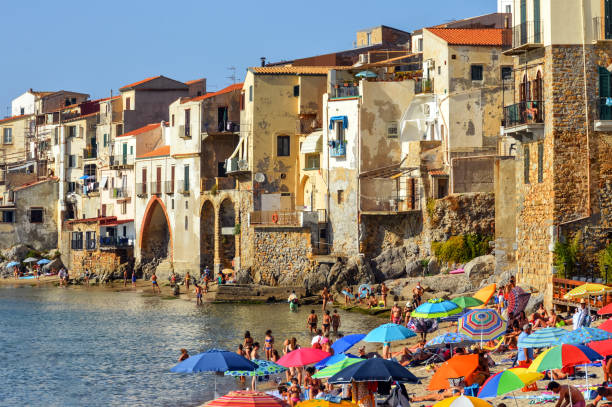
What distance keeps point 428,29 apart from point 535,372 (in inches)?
1398

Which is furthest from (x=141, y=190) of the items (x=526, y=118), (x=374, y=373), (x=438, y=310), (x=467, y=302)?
(x=374, y=373)

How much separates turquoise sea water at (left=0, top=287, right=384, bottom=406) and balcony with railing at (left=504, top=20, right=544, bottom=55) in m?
12.5

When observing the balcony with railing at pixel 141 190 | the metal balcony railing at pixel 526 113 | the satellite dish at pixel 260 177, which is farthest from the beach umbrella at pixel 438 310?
the balcony with railing at pixel 141 190

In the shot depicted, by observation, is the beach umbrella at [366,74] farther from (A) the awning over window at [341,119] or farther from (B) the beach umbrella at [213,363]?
(B) the beach umbrella at [213,363]

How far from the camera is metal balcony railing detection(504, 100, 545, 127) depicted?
3312 cm

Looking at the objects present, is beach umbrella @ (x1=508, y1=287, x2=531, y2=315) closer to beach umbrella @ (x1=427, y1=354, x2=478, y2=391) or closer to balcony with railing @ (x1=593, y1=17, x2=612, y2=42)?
balcony with railing @ (x1=593, y1=17, x2=612, y2=42)

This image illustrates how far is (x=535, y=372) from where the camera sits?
64.9 feet

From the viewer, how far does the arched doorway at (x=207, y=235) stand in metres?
62.1

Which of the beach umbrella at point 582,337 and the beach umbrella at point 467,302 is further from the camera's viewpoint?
the beach umbrella at point 467,302

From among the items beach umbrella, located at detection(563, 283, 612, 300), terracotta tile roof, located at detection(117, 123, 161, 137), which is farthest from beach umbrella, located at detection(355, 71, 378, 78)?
beach umbrella, located at detection(563, 283, 612, 300)

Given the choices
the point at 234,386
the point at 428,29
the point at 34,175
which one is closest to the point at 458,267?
the point at 428,29

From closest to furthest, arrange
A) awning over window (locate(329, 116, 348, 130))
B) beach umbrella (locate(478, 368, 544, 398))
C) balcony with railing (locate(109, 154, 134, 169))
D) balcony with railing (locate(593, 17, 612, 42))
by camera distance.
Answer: beach umbrella (locate(478, 368, 544, 398)), balcony with railing (locate(593, 17, 612, 42)), awning over window (locate(329, 116, 348, 130)), balcony with railing (locate(109, 154, 134, 169))

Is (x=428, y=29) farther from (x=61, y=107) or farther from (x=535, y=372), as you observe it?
(x=61, y=107)

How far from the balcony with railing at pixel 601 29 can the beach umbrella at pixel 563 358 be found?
1501 cm
